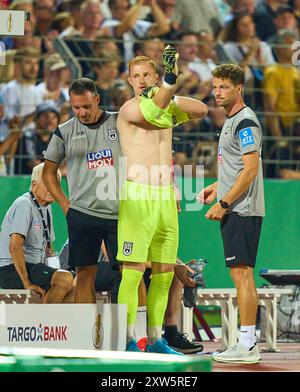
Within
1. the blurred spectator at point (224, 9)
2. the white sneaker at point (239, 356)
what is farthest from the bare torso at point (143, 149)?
the blurred spectator at point (224, 9)

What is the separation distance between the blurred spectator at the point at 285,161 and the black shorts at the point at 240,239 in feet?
15.3

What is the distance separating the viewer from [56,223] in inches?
441

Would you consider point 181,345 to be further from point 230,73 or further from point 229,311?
point 230,73

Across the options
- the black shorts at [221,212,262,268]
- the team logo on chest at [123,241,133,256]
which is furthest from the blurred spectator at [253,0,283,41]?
the team logo on chest at [123,241,133,256]

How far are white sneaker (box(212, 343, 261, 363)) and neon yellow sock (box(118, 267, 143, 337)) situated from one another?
714 mm

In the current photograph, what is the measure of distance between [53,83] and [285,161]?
9.17 ft

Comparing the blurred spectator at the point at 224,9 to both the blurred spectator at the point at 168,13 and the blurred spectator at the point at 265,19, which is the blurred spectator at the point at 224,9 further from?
the blurred spectator at the point at 168,13

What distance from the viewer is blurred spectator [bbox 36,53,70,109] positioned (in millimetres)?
12359

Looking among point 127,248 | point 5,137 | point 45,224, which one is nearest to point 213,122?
point 5,137

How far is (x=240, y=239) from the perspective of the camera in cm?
782

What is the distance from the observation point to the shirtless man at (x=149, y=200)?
24.8 feet

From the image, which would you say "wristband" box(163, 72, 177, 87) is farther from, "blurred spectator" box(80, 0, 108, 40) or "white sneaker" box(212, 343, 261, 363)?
"blurred spectator" box(80, 0, 108, 40)

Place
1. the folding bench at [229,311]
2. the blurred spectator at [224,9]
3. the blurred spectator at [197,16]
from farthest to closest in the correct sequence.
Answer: the blurred spectator at [224,9], the blurred spectator at [197,16], the folding bench at [229,311]
